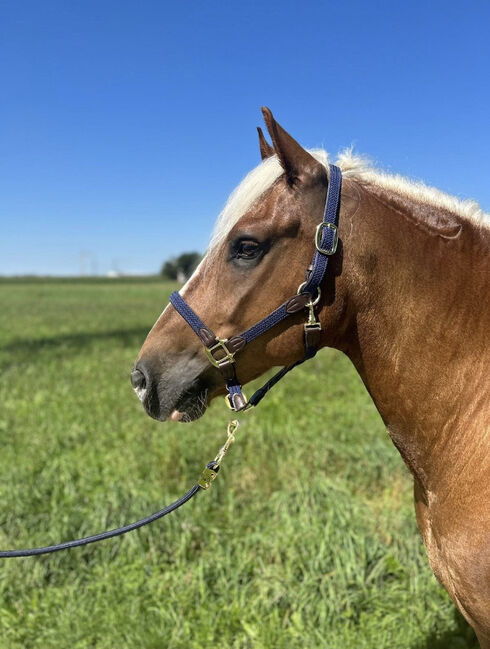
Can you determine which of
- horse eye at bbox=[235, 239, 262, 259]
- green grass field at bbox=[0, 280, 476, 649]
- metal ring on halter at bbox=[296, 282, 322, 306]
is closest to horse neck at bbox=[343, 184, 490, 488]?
metal ring on halter at bbox=[296, 282, 322, 306]

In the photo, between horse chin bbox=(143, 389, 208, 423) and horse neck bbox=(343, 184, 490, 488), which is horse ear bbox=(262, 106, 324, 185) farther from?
horse chin bbox=(143, 389, 208, 423)

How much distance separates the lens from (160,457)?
530cm

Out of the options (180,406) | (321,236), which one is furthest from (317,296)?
(180,406)

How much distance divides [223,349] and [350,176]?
82 centimetres

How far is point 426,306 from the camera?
1747 mm

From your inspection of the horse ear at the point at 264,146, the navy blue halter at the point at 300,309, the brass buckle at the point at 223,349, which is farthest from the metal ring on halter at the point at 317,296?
the horse ear at the point at 264,146

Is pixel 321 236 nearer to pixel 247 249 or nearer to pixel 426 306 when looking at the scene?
pixel 247 249

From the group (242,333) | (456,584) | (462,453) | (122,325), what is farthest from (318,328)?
(122,325)

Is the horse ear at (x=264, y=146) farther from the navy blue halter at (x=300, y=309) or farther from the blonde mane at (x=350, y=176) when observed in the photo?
the navy blue halter at (x=300, y=309)

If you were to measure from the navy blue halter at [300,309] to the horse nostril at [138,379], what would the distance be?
287 mm

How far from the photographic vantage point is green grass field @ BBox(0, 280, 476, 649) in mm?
3064

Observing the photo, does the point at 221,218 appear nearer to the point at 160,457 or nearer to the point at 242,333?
the point at 242,333

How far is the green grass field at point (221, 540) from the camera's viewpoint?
10.1ft

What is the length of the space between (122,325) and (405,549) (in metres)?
17.4
